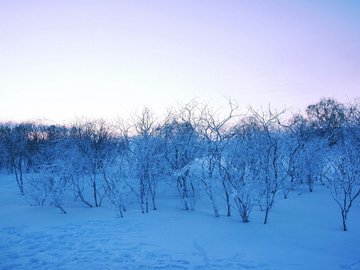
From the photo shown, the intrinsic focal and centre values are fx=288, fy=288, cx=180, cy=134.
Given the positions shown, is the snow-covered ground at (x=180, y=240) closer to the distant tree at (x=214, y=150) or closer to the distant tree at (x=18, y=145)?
the distant tree at (x=214, y=150)

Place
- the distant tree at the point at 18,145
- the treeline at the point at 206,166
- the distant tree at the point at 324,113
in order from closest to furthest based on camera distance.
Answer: the treeline at the point at 206,166, the distant tree at the point at 18,145, the distant tree at the point at 324,113

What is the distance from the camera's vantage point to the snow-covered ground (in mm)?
7094

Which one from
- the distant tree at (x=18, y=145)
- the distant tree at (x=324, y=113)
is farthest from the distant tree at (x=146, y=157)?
the distant tree at (x=324, y=113)

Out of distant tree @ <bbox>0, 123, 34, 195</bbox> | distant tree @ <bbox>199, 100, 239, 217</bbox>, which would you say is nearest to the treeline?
distant tree @ <bbox>199, 100, 239, 217</bbox>

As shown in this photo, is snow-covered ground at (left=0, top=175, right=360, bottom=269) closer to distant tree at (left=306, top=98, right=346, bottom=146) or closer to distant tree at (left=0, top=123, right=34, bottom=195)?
distant tree at (left=0, top=123, right=34, bottom=195)

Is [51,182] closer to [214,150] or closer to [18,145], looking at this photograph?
[214,150]

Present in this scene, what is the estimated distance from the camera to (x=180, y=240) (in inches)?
352

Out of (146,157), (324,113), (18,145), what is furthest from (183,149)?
(324,113)

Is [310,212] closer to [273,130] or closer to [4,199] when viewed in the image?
[273,130]

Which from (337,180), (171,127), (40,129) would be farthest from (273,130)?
(40,129)

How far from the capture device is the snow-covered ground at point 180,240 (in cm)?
709

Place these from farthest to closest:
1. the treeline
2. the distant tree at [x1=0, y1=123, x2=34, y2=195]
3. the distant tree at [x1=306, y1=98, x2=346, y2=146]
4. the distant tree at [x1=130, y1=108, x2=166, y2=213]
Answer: the distant tree at [x1=306, y1=98, x2=346, y2=146] → the distant tree at [x1=0, y1=123, x2=34, y2=195] → the distant tree at [x1=130, y1=108, x2=166, y2=213] → the treeline

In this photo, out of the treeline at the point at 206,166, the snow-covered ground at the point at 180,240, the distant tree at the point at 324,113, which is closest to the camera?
the snow-covered ground at the point at 180,240

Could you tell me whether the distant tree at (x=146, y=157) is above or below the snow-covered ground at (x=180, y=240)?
above
